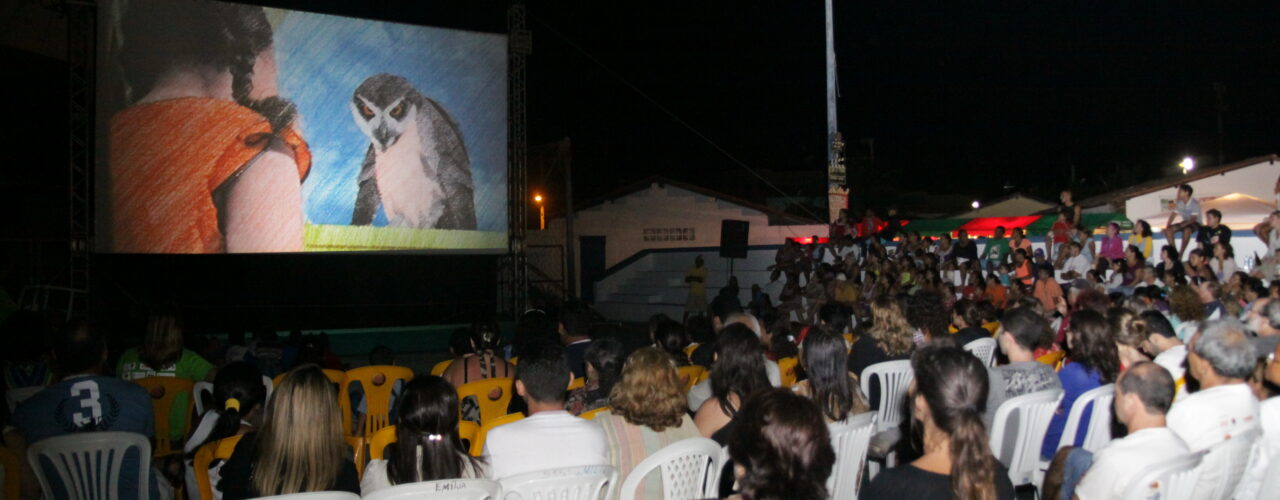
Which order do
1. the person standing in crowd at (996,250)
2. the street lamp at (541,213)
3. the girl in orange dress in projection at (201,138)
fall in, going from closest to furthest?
1. the girl in orange dress in projection at (201,138)
2. the person standing in crowd at (996,250)
3. the street lamp at (541,213)

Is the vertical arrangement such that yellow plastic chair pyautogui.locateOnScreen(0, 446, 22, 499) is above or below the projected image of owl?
below

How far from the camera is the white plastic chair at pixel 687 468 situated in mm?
2709

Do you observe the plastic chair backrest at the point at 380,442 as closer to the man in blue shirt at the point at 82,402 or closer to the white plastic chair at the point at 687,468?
the man in blue shirt at the point at 82,402

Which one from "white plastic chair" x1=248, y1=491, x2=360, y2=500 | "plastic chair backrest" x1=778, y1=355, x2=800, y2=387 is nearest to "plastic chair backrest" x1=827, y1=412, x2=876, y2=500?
"white plastic chair" x1=248, y1=491, x2=360, y2=500

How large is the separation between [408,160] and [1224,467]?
11.1 m

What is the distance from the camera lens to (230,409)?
3.20 m

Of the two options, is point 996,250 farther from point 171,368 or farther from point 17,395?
point 17,395

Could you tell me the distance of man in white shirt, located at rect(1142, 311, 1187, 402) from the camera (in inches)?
156

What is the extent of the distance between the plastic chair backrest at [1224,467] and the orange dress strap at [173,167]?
37.0 ft

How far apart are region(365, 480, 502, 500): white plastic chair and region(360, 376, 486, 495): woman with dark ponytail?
40cm

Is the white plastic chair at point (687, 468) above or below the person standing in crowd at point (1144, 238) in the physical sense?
below

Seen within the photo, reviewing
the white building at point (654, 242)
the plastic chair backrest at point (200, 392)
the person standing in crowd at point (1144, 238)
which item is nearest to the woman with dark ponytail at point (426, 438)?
the plastic chair backrest at point (200, 392)

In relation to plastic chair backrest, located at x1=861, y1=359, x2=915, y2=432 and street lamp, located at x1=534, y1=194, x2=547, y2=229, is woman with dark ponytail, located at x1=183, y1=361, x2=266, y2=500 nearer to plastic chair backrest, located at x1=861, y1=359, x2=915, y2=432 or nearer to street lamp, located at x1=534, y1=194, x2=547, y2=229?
plastic chair backrest, located at x1=861, y1=359, x2=915, y2=432

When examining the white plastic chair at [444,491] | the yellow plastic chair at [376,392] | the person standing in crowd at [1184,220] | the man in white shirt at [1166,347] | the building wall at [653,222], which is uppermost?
the building wall at [653,222]
